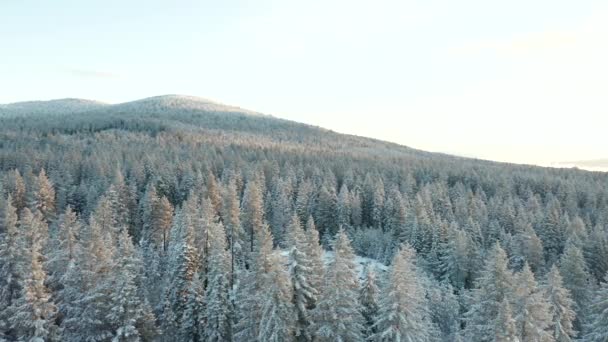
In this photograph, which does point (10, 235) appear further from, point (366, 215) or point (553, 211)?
point (553, 211)

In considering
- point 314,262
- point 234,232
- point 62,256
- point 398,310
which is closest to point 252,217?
point 234,232

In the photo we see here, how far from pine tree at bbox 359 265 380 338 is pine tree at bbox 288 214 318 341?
12.0 feet

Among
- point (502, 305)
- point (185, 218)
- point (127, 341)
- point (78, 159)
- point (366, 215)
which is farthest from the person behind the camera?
point (78, 159)

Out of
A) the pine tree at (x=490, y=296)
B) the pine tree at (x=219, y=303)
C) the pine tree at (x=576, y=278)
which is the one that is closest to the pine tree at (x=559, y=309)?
the pine tree at (x=490, y=296)

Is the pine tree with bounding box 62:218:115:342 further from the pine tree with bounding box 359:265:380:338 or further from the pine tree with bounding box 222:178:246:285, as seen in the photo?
the pine tree with bounding box 222:178:246:285

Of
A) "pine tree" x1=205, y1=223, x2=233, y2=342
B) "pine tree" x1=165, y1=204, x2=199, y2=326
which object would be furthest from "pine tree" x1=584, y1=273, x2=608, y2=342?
"pine tree" x1=165, y1=204, x2=199, y2=326

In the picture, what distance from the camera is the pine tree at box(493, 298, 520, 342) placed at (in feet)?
94.1

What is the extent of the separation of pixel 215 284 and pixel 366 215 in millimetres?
60360

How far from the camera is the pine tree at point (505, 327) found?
2869cm

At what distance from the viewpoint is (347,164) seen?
448 feet

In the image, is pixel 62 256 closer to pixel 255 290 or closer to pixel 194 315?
pixel 194 315

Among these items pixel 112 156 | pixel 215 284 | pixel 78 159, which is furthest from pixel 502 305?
pixel 112 156

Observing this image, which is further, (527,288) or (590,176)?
(590,176)

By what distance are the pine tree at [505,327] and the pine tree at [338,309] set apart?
8.71 m
